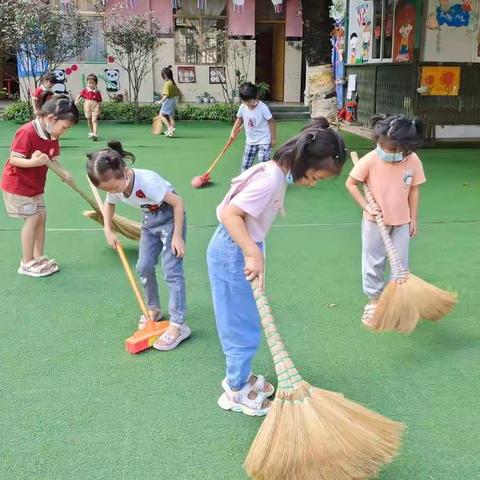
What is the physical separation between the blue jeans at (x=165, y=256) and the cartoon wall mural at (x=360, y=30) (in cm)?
1129

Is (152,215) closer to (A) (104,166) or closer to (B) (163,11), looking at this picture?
(A) (104,166)

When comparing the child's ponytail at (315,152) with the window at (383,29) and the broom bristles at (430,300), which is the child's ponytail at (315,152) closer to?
the broom bristles at (430,300)

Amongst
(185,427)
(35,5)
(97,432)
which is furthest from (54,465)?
(35,5)

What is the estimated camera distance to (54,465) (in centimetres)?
222

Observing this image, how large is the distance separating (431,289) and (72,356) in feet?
6.45

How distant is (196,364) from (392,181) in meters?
1.46

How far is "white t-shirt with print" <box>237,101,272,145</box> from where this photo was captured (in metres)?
6.67

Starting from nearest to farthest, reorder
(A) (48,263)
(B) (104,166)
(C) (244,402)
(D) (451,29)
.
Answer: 1. (C) (244,402)
2. (B) (104,166)
3. (A) (48,263)
4. (D) (451,29)

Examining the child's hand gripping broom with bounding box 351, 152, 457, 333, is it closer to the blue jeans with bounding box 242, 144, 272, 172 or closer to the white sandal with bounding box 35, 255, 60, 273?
the white sandal with bounding box 35, 255, 60, 273

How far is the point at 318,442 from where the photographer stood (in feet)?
6.34

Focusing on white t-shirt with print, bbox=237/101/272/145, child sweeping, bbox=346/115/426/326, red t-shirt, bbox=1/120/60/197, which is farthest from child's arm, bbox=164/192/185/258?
white t-shirt with print, bbox=237/101/272/145

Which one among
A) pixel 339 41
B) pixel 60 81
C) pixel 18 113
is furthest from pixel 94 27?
pixel 339 41

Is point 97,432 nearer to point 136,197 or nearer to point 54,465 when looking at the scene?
point 54,465

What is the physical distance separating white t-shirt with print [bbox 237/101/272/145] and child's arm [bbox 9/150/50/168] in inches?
128
